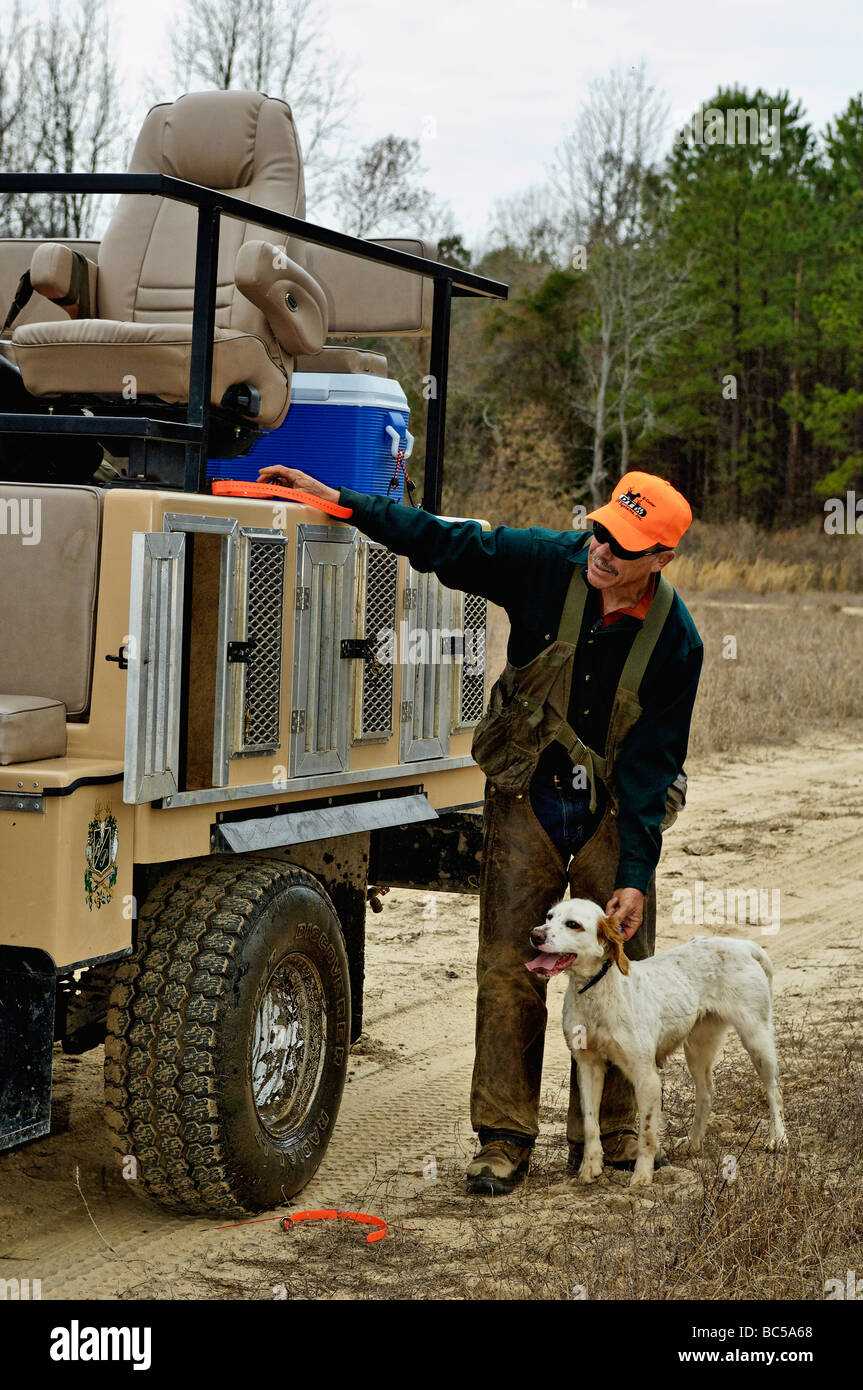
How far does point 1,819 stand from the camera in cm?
365

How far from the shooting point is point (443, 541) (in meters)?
4.59

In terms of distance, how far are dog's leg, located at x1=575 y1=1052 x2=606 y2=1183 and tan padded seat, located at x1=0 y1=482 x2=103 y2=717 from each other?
5.94 ft

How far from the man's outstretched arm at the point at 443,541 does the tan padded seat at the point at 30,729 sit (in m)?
1.01

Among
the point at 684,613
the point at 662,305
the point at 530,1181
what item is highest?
the point at 662,305

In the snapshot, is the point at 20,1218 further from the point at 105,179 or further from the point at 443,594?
the point at 105,179

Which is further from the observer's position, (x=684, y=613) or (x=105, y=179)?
(x=684, y=613)

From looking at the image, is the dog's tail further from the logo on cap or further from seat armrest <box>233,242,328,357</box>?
seat armrest <box>233,242,328,357</box>

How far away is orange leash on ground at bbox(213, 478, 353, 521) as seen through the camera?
4395mm

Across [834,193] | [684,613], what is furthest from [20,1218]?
[834,193]

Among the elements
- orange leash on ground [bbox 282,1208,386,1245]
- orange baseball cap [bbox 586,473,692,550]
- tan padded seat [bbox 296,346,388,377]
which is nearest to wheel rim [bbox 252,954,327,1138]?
orange leash on ground [bbox 282,1208,386,1245]

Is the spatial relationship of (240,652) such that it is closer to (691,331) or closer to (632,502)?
(632,502)

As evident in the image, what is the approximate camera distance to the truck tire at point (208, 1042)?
13.3 ft

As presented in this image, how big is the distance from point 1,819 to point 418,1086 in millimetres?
2482

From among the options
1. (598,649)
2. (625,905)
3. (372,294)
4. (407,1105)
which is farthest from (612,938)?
(372,294)
